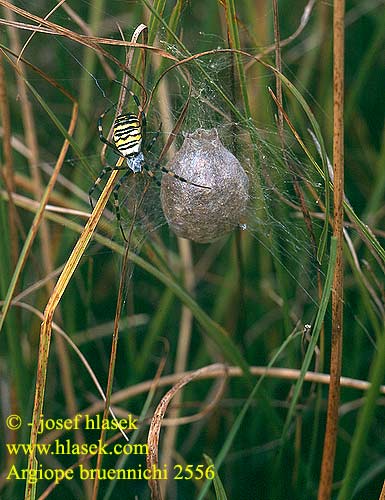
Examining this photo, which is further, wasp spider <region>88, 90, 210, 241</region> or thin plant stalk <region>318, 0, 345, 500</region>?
wasp spider <region>88, 90, 210, 241</region>

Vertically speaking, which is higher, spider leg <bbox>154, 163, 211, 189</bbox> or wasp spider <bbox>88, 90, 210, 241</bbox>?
wasp spider <bbox>88, 90, 210, 241</bbox>

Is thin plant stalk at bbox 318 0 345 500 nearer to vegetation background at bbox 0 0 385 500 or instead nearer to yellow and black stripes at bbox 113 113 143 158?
vegetation background at bbox 0 0 385 500

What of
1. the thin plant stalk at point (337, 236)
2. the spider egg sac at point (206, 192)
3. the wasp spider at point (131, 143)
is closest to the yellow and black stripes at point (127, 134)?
the wasp spider at point (131, 143)

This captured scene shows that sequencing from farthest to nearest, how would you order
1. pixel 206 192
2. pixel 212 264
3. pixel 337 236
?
pixel 212 264, pixel 206 192, pixel 337 236

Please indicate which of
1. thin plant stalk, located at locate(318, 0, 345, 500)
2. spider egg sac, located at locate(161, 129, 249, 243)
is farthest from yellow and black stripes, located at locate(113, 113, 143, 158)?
thin plant stalk, located at locate(318, 0, 345, 500)

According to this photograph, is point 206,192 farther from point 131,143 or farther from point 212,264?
point 212,264

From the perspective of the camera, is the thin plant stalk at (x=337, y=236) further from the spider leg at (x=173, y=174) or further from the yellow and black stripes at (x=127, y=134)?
the yellow and black stripes at (x=127, y=134)

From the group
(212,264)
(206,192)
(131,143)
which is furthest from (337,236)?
(212,264)
